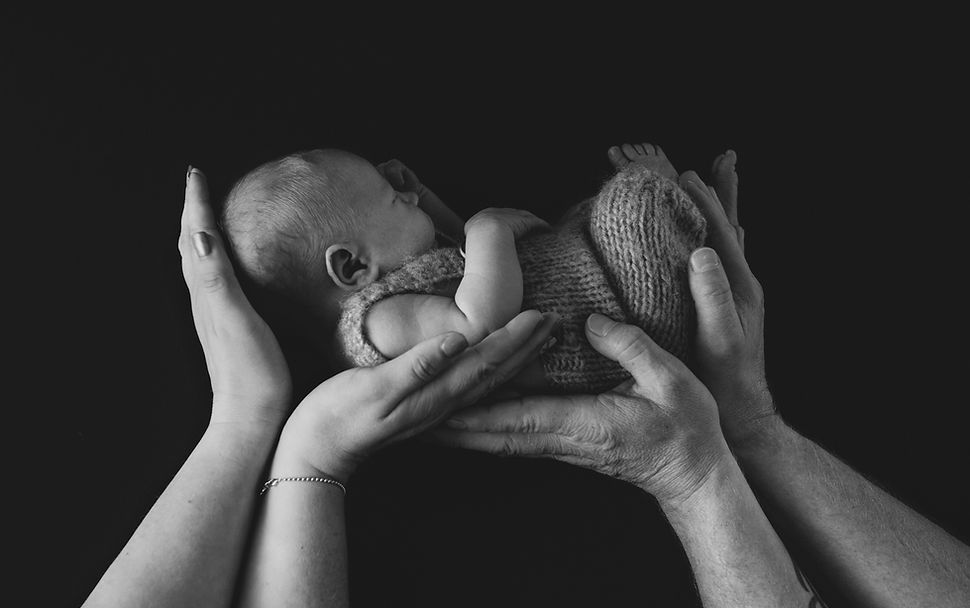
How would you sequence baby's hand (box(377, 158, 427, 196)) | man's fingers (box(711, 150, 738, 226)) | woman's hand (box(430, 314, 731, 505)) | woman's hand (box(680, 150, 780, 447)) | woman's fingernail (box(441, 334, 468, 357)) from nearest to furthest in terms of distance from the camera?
woman's fingernail (box(441, 334, 468, 357)) → woman's hand (box(430, 314, 731, 505)) → woman's hand (box(680, 150, 780, 447)) → baby's hand (box(377, 158, 427, 196)) → man's fingers (box(711, 150, 738, 226))

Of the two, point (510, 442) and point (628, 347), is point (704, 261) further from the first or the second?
point (510, 442)

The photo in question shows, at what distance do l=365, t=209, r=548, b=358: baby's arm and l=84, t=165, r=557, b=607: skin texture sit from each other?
0.06 m

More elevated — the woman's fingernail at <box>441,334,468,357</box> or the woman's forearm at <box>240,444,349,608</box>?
the woman's fingernail at <box>441,334,468,357</box>

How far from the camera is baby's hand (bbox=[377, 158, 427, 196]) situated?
1440mm

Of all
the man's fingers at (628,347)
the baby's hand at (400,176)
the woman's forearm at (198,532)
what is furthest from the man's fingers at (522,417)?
the baby's hand at (400,176)

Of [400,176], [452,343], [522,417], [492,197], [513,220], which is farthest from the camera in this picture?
[492,197]

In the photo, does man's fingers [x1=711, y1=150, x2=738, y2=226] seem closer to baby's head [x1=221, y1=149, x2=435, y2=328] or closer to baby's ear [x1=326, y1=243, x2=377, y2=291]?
baby's head [x1=221, y1=149, x2=435, y2=328]

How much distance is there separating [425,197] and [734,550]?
0.86 metres

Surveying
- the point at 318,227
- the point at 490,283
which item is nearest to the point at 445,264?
the point at 490,283

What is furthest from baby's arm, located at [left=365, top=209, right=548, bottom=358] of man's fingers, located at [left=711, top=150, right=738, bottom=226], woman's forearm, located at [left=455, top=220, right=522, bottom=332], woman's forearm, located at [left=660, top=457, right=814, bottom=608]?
man's fingers, located at [left=711, top=150, right=738, bottom=226]

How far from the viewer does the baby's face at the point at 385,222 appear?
1273 millimetres

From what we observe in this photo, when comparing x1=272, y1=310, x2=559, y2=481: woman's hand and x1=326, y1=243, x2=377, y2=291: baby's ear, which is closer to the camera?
x1=272, y1=310, x2=559, y2=481: woman's hand

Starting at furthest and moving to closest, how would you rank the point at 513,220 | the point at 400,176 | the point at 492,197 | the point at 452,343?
1. the point at 492,197
2. the point at 400,176
3. the point at 513,220
4. the point at 452,343

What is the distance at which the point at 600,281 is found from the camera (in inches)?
48.9
